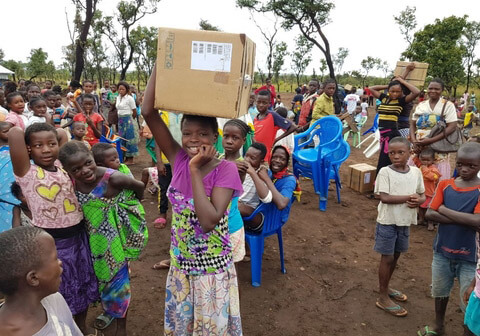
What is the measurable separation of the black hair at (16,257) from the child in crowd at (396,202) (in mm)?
2531

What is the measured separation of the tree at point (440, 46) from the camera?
13.9 m

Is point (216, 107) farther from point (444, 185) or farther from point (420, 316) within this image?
point (420, 316)

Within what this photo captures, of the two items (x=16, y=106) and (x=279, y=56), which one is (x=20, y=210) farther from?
(x=279, y=56)

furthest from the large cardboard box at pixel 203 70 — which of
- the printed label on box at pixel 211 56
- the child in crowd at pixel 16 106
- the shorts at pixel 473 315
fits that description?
the child in crowd at pixel 16 106

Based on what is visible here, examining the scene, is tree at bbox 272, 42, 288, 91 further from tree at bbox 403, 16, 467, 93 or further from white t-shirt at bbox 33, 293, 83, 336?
white t-shirt at bbox 33, 293, 83, 336

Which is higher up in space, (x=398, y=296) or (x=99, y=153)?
(x=99, y=153)

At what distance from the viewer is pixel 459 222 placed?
7.47 feet

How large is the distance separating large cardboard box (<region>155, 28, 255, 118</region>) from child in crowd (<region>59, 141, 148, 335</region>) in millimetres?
961

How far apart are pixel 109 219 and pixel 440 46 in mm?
15585

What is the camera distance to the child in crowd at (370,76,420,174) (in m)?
5.13

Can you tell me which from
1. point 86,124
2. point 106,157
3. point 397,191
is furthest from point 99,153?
point 86,124

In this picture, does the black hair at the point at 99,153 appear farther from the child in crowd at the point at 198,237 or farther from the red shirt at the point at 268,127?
the red shirt at the point at 268,127

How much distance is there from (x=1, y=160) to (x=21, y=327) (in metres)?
1.98

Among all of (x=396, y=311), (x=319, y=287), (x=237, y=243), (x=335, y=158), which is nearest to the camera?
(x=237, y=243)
